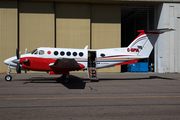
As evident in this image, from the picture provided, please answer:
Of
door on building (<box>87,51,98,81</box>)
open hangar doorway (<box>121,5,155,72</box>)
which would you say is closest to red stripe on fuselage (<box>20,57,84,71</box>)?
door on building (<box>87,51,98,81</box>)

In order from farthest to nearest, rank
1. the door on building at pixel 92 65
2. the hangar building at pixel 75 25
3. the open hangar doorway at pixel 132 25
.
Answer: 1. the open hangar doorway at pixel 132 25
2. the hangar building at pixel 75 25
3. the door on building at pixel 92 65

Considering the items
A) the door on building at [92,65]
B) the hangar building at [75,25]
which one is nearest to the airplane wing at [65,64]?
the door on building at [92,65]

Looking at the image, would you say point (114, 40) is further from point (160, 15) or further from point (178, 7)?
point (178, 7)

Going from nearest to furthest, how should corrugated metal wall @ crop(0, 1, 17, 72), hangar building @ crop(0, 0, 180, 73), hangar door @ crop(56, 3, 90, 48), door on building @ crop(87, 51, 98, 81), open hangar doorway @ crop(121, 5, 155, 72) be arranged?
door on building @ crop(87, 51, 98, 81)
corrugated metal wall @ crop(0, 1, 17, 72)
hangar building @ crop(0, 0, 180, 73)
hangar door @ crop(56, 3, 90, 48)
open hangar doorway @ crop(121, 5, 155, 72)

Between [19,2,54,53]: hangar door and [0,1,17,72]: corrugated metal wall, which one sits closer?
[0,1,17,72]: corrugated metal wall

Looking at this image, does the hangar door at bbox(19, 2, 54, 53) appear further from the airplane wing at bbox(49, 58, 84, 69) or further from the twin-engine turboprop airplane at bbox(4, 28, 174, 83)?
the airplane wing at bbox(49, 58, 84, 69)

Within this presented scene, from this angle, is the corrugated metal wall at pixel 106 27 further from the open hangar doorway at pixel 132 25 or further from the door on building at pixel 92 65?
the door on building at pixel 92 65

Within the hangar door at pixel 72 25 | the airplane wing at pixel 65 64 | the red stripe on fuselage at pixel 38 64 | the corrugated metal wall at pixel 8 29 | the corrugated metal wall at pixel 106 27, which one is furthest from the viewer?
the corrugated metal wall at pixel 106 27

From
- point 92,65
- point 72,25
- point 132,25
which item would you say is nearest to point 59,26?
point 72,25

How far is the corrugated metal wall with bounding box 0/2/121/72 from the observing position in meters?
25.5

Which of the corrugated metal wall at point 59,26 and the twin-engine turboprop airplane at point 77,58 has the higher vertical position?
the corrugated metal wall at point 59,26

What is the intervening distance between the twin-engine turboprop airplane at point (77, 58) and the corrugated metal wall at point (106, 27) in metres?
10.2

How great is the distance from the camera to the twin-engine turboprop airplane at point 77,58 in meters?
14.7

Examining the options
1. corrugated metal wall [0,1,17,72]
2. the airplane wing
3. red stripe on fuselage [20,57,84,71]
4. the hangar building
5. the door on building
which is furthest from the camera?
the hangar building
